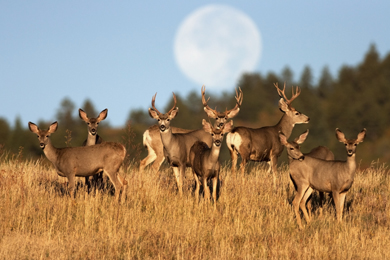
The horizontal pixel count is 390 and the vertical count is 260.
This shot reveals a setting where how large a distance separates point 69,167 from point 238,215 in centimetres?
317

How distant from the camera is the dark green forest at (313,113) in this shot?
6450cm

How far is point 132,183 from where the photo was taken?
36.7 ft

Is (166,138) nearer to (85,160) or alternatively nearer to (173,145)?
(173,145)

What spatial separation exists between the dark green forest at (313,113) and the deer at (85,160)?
3990 centimetres

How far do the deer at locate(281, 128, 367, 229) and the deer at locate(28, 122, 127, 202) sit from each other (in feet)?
10.3

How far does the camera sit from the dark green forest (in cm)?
6450

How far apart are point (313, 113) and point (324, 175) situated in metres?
67.0

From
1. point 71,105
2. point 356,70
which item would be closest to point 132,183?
point 71,105

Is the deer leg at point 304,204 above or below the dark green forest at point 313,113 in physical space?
above

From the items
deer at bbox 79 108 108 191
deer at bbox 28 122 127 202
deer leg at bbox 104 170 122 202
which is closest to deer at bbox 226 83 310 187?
deer at bbox 79 108 108 191

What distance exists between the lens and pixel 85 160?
1005 cm

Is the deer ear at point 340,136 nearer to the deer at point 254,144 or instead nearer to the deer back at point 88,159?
the deer at point 254,144

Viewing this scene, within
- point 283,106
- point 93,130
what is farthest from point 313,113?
point 93,130

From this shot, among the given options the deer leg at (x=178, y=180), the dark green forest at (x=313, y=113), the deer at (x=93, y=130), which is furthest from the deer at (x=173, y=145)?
the dark green forest at (x=313, y=113)
